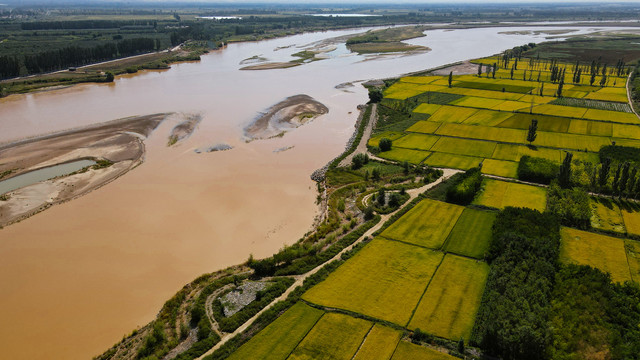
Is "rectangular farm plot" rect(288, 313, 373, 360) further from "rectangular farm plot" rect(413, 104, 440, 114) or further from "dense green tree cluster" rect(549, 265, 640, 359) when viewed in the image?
"rectangular farm plot" rect(413, 104, 440, 114)

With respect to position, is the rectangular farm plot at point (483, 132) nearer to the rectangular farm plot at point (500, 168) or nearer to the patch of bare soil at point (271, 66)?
the rectangular farm plot at point (500, 168)

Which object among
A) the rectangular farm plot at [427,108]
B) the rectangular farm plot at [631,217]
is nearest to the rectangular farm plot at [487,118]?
the rectangular farm plot at [427,108]

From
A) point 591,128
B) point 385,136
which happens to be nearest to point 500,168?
point 385,136

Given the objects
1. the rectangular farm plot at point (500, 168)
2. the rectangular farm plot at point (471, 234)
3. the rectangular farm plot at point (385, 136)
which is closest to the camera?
the rectangular farm plot at point (471, 234)

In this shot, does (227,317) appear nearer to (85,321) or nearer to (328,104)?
(85,321)

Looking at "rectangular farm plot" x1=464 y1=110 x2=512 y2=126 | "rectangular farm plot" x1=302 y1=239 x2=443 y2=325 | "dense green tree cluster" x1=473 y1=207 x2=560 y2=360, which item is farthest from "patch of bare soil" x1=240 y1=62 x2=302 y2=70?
"dense green tree cluster" x1=473 y1=207 x2=560 y2=360
